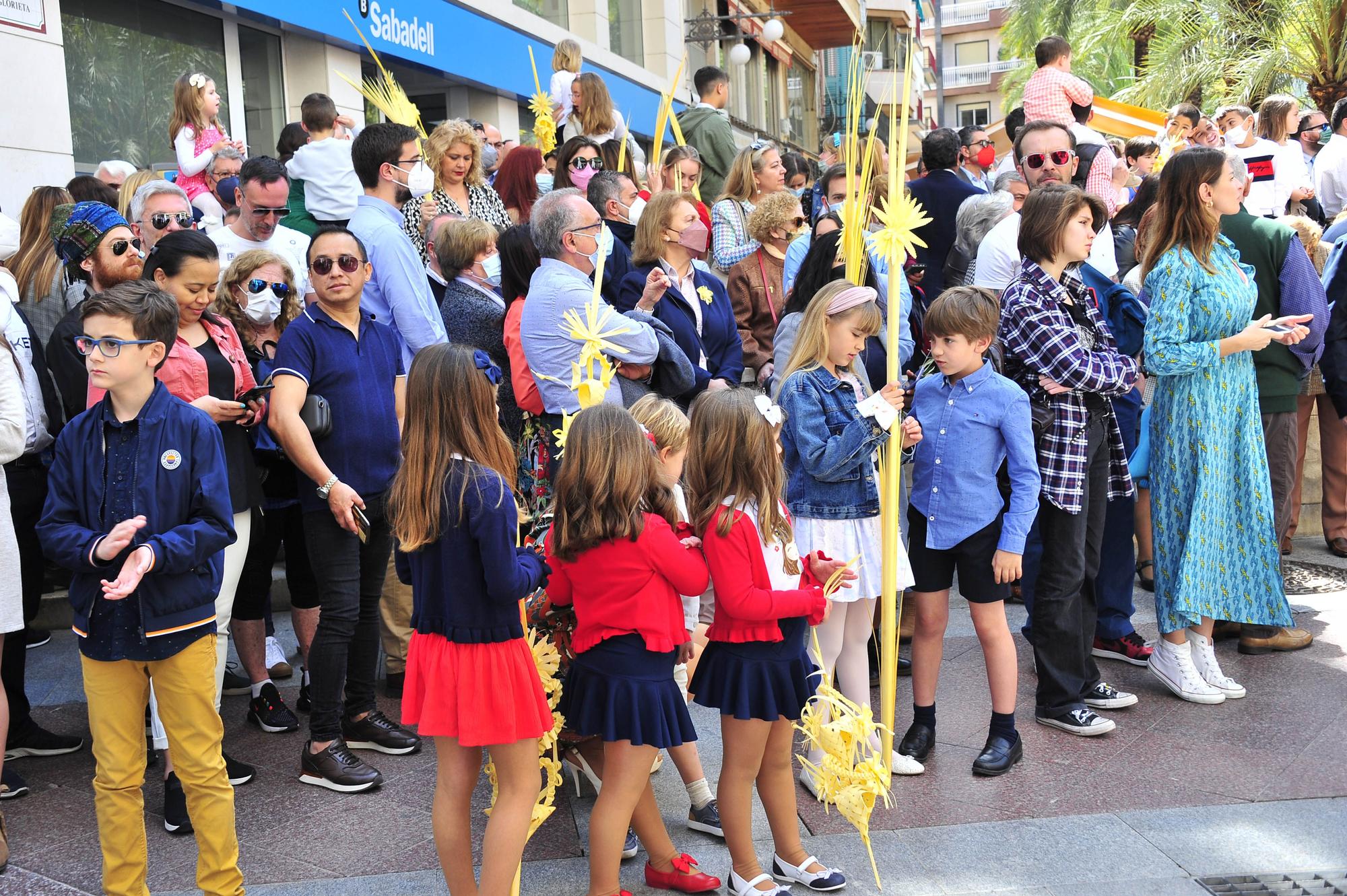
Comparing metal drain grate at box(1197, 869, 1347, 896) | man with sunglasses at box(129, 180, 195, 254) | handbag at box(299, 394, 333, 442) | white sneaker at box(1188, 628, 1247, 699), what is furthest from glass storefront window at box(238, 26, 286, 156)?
metal drain grate at box(1197, 869, 1347, 896)

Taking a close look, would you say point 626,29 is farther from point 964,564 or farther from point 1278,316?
point 964,564

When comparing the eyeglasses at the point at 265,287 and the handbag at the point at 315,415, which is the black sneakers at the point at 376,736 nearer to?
the handbag at the point at 315,415

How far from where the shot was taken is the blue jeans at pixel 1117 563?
18.3 ft

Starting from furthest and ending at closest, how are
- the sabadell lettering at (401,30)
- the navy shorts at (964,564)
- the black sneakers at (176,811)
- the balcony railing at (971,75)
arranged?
the balcony railing at (971,75) < the sabadell lettering at (401,30) < the navy shorts at (964,564) < the black sneakers at (176,811)

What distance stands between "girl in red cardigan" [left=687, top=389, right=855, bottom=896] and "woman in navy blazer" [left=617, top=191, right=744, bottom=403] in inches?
61.5

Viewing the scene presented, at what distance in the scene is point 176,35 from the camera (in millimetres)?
10117

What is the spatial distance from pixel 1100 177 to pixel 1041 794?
4497 millimetres

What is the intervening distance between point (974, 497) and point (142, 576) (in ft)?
9.22

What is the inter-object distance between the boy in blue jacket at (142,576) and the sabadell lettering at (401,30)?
9310 mm

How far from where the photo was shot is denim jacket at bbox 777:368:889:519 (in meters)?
4.36

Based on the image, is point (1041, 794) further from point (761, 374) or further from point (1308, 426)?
point (1308, 426)

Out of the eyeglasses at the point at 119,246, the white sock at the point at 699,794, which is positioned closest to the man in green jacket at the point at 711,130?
the eyeglasses at the point at 119,246

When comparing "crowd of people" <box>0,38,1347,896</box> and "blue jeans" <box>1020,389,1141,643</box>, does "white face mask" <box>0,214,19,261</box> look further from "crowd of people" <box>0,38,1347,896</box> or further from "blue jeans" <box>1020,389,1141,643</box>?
"blue jeans" <box>1020,389,1141,643</box>

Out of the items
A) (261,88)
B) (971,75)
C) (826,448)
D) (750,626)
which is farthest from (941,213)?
(971,75)
